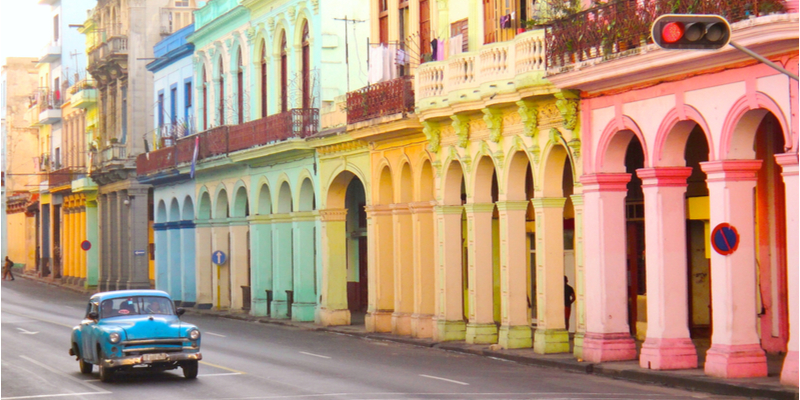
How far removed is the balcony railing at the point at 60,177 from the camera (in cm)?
6756

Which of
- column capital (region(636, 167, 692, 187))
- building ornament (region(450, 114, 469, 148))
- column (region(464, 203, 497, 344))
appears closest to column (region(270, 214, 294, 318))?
building ornament (region(450, 114, 469, 148))

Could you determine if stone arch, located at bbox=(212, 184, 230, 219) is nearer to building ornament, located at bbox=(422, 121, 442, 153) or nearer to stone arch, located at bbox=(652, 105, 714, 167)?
building ornament, located at bbox=(422, 121, 442, 153)

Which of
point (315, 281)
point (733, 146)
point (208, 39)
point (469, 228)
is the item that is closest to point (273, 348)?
point (469, 228)

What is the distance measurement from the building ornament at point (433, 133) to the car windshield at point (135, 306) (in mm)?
9125

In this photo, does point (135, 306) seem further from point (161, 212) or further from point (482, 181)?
point (161, 212)

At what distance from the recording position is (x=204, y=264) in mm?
45594

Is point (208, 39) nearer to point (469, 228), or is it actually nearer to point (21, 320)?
point (21, 320)

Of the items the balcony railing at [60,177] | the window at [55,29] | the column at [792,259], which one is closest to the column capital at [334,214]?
the column at [792,259]

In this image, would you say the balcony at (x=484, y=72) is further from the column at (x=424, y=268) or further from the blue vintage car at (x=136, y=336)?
the blue vintage car at (x=136, y=336)

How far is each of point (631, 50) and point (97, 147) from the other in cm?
4396

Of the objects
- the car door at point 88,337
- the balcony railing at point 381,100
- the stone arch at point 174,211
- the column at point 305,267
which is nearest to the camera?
the car door at point 88,337

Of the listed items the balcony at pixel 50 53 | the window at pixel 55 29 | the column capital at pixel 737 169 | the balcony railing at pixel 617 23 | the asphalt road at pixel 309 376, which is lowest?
the asphalt road at pixel 309 376

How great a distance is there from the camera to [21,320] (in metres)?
38.5

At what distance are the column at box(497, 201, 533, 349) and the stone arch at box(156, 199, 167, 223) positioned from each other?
91.4 feet
